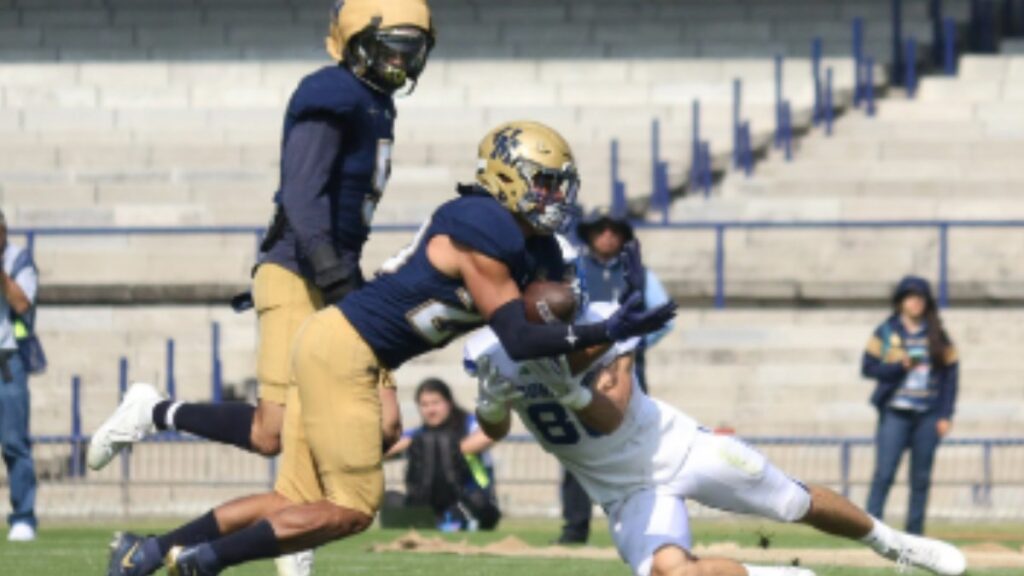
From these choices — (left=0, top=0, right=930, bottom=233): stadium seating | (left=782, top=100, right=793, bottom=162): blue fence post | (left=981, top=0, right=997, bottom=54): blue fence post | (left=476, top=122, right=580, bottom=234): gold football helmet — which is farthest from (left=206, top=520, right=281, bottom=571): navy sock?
(left=981, top=0, right=997, bottom=54): blue fence post

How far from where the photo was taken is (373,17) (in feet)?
32.3

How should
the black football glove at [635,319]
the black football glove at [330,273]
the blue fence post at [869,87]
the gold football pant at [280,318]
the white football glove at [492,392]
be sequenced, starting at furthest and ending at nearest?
the blue fence post at [869,87] → the gold football pant at [280,318] → the black football glove at [330,273] → the white football glove at [492,392] → the black football glove at [635,319]

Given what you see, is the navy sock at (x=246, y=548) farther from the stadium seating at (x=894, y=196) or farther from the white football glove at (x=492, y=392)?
the stadium seating at (x=894, y=196)

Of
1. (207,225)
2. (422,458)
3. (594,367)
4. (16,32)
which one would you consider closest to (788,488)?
(594,367)

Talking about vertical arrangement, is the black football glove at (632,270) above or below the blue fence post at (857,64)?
below

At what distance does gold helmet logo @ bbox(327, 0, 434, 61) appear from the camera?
32.3 ft

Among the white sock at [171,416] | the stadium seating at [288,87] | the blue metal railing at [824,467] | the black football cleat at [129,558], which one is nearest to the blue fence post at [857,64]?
the stadium seating at [288,87]

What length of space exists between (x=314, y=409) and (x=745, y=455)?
1.49m

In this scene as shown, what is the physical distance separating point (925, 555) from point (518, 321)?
248cm

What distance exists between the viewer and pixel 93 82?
2864 centimetres

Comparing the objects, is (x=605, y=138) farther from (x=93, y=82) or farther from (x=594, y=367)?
(x=594, y=367)

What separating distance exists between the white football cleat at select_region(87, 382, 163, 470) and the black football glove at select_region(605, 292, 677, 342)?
2.48 meters

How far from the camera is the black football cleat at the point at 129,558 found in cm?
927

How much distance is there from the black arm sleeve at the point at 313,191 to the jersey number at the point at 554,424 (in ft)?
Answer: 2.64
